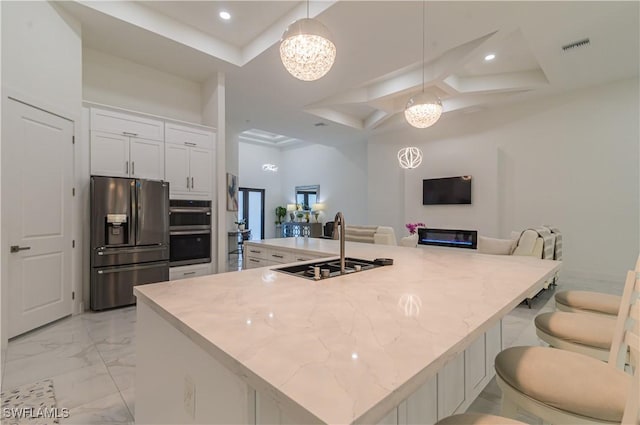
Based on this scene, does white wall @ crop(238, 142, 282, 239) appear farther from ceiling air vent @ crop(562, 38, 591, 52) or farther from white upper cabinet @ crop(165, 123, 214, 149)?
ceiling air vent @ crop(562, 38, 591, 52)

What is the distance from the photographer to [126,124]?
3777 mm

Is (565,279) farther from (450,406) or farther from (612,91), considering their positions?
(450,406)

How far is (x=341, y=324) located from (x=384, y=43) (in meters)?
3.75

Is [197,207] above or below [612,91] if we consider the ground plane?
below

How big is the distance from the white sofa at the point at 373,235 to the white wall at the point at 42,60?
137 inches

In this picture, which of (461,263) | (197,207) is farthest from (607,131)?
(197,207)

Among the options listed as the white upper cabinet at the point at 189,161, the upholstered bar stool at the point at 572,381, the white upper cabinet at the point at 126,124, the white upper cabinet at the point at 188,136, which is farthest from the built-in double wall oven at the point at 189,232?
the upholstered bar stool at the point at 572,381

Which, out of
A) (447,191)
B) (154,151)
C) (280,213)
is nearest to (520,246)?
(447,191)

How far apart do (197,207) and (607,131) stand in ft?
22.4

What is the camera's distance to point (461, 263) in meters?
2.01

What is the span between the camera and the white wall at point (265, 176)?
10.4 meters

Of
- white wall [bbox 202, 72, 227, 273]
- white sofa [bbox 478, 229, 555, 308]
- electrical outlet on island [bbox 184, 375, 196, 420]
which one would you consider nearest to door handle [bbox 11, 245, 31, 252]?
white wall [bbox 202, 72, 227, 273]

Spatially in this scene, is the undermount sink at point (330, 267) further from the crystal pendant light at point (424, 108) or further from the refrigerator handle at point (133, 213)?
the refrigerator handle at point (133, 213)

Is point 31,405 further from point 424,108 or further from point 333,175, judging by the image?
point 333,175
